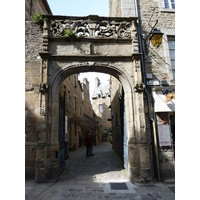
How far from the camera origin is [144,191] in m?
3.56

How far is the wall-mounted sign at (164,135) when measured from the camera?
4.46 metres

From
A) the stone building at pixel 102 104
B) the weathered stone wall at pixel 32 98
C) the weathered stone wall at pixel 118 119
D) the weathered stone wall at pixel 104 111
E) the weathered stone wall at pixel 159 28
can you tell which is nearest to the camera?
the weathered stone wall at pixel 32 98

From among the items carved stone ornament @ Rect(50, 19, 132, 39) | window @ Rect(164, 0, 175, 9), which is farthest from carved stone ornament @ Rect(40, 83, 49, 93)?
window @ Rect(164, 0, 175, 9)

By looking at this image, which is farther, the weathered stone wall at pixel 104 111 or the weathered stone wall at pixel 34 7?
the weathered stone wall at pixel 104 111

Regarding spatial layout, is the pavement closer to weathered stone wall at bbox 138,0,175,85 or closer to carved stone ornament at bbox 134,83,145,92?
carved stone ornament at bbox 134,83,145,92

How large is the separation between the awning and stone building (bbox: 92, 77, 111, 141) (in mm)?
19005

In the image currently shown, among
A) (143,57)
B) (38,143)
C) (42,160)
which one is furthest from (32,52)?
(143,57)

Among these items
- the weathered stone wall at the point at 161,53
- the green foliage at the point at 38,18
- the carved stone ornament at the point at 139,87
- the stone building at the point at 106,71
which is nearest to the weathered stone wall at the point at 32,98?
the stone building at the point at 106,71

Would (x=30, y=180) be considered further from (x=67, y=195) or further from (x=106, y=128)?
(x=106, y=128)

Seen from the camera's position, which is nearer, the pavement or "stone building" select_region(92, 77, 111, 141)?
the pavement

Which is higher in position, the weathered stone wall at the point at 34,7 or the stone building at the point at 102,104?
the weathered stone wall at the point at 34,7

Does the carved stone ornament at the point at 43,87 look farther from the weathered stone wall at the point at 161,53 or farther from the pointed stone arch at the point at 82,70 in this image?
the weathered stone wall at the point at 161,53

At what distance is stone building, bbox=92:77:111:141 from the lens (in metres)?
24.2

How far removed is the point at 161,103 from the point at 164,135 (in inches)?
38.4
